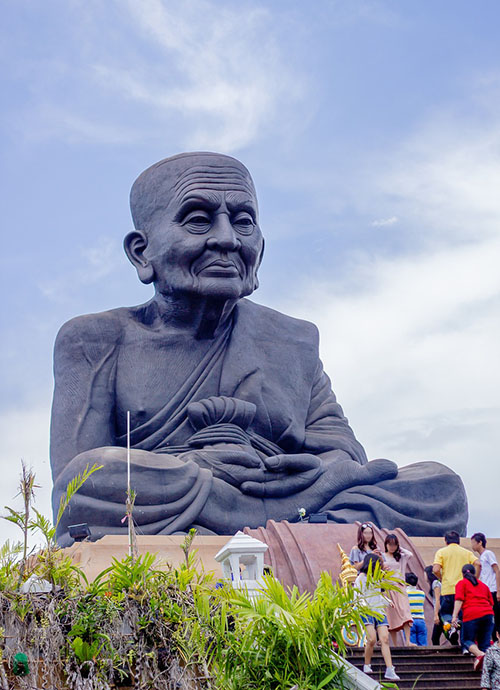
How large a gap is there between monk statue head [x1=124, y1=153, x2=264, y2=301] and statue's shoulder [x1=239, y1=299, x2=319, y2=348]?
69 cm

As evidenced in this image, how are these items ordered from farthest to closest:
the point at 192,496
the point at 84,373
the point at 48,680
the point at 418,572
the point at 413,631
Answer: the point at 84,373, the point at 192,496, the point at 418,572, the point at 413,631, the point at 48,680

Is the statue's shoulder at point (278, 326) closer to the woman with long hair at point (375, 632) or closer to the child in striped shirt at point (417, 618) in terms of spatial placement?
the child in striped shirt at point (417, 618)

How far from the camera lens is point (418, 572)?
1070cm

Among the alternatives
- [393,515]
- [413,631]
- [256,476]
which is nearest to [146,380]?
[256,476]

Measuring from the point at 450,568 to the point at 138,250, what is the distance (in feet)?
21.3

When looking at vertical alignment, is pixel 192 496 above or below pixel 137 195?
below

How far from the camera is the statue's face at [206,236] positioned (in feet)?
43.7

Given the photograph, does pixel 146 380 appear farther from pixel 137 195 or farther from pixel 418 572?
pixel 418 572

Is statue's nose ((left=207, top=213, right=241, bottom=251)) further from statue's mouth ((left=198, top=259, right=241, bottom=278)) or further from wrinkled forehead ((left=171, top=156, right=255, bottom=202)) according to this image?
wrinkled forehead ((left=171, top=156, right=255, bottom=202))

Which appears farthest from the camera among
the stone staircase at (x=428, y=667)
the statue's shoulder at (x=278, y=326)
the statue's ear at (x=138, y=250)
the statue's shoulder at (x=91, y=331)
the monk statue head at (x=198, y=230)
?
the statue's shoulder at (x=278, y=326)

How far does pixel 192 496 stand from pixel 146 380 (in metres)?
2.02

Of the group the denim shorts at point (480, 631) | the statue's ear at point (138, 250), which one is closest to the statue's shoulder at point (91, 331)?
the statue's ear at point (138, 250)

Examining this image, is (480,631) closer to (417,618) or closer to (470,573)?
(470,573)

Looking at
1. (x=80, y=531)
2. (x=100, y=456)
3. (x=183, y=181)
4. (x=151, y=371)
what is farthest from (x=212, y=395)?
(x=80, y=531)
